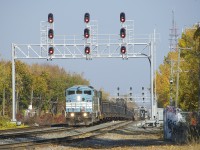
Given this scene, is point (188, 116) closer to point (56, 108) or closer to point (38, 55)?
point (38, 55)

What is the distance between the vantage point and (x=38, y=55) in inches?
1918

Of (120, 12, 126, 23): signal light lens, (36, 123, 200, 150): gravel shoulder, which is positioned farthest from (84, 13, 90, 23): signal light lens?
(36, 123, 200, 150): gravel shoulder

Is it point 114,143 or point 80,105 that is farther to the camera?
point 80,105

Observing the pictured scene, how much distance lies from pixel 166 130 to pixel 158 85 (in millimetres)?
45641

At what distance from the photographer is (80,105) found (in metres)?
47.7

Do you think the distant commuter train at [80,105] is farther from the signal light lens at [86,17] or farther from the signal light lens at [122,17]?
the signal light lens at [122,17]

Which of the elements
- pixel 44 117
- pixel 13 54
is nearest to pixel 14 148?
pixel 13 54

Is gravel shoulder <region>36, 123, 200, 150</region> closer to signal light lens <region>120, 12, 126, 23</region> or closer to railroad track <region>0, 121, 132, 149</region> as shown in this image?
railroad track <region>0, 121, 132, 149</region>

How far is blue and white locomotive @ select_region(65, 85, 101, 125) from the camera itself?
155 feet

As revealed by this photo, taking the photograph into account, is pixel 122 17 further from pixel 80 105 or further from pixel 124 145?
pixel 124 145

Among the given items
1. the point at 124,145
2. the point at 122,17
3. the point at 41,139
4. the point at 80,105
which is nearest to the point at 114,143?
the point at 124,145

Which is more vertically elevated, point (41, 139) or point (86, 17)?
point (86, 17)

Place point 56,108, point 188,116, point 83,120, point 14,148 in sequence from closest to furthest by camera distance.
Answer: point 14,148
point 188,116
point 83,120
point 56,108

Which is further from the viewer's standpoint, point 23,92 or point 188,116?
point 23,92
